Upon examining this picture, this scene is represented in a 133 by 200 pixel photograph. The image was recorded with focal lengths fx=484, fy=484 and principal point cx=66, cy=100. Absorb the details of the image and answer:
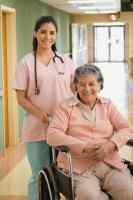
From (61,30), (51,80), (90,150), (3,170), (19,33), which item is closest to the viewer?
(90,150)

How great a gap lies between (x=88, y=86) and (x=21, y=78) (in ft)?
1.58

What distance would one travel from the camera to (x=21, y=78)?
9.96 ft

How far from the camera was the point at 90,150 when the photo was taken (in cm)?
268

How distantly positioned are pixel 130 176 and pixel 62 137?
0.45 metres

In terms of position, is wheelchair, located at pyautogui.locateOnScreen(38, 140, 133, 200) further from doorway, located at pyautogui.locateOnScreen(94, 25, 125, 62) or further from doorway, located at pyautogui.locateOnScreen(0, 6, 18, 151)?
doorway, located at pyautogui.locateOnScreen(94, 25, 125, 62)

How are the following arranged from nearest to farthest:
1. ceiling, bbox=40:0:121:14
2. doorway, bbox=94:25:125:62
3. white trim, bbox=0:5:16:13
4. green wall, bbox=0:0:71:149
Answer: white trim, bbox=0:5:16:13
green wall, bbox=0:0:71:149
ceiling, bbox=40:0:121:14
doorway, bbox=94:25:125:62

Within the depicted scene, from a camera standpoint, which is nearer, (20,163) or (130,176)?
(130,176)

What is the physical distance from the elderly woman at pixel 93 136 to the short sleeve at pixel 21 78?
327 mm

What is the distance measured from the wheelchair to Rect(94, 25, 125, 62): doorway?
85.2 feet

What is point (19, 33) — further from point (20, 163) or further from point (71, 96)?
point (71, 96)

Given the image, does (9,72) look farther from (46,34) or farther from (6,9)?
(46,34)

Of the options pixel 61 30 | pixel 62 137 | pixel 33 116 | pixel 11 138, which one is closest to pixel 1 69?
pixel 11 138

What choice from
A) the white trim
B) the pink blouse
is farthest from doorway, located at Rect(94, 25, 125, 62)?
the pink blouse

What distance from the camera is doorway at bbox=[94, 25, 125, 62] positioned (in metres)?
29.3
